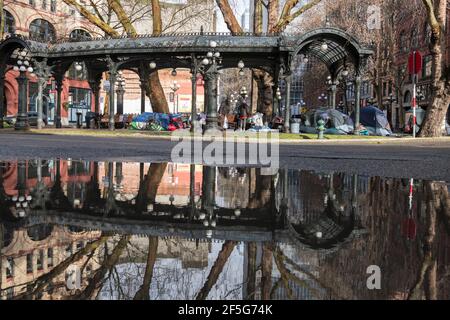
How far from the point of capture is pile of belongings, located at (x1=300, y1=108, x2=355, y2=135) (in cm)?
2670

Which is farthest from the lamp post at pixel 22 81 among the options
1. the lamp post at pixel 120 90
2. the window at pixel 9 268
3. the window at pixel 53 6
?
the window at pixel 53 6

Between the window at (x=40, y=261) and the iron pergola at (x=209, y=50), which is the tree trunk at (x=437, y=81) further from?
the window at (x=40, y=261)

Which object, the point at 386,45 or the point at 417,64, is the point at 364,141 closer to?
the point at 417,64

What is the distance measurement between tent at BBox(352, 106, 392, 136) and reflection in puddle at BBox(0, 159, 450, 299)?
24496 mm

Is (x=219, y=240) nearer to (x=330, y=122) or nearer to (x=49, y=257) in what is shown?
(x=49, y=257)

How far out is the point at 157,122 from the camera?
31.0 m

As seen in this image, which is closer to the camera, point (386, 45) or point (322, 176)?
point (322, 176)

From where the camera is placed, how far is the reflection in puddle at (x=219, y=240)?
2.20m

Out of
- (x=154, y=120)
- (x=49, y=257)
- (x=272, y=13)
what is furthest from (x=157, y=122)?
(x=49, y=257)

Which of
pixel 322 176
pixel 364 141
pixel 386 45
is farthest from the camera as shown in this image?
pixel 386 45

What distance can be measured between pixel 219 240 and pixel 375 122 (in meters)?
28.8

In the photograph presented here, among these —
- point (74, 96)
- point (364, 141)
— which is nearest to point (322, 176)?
point (364, 141)
